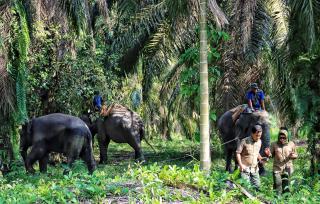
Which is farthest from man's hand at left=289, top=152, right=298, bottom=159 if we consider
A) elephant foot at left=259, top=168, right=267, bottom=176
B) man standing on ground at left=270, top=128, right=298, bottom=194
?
elephant foot at left=259, top=168, right=267, bottom=176

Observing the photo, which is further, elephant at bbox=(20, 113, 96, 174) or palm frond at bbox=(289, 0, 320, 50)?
elephant at bbox=(20, 113, 96, 174)

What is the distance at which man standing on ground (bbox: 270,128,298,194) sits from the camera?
10258 mm

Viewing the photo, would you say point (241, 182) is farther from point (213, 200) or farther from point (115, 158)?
point (115, 158)

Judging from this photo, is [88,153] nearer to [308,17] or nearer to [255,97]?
[255,97]

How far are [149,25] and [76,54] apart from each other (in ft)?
8.40

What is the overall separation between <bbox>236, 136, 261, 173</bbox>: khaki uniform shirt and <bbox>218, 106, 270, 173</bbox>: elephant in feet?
13.6

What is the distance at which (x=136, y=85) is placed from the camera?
76.3ft

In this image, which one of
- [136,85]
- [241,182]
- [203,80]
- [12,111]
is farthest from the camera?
[136,85]

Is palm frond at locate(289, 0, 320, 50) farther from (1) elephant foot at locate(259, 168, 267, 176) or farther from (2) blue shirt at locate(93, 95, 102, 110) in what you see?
(2) blue shirt at locate(93, 95, 102, 110)

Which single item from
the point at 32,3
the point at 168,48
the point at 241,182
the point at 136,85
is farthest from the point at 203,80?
the point at 136,85

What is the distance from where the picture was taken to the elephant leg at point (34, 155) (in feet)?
46.5

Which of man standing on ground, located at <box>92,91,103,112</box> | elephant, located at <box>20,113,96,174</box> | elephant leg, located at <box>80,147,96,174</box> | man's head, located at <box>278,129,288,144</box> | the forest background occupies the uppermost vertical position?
the forest background

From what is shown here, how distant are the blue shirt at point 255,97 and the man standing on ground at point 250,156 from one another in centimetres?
463

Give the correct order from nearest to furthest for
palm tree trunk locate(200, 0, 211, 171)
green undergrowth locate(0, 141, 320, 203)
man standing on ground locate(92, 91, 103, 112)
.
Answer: green undergrowth locate(0, 141, 320, 203), palm tree trunk locate(200, 0, 211, 171), man standing on ground locate(92, 91, 103, 112)
